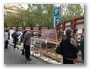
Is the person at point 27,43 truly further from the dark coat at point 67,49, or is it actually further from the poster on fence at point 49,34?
the dark coat at point 67,49

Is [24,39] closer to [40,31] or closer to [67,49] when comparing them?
[40,31]

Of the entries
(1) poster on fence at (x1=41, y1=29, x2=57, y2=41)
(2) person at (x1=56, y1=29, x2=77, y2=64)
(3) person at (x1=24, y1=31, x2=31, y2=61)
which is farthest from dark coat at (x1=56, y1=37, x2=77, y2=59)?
(3) person at (x1=24, y1=31, x2=31, y2=61)

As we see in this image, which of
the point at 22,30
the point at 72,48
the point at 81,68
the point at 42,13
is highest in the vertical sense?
the point at 42,13

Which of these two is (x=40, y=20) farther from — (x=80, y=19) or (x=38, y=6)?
(x=80, y=19)

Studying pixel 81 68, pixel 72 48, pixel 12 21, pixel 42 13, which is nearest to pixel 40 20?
pixel 42 13

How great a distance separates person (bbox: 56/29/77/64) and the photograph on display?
78 millimetres

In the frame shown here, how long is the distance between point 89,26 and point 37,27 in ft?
3.06

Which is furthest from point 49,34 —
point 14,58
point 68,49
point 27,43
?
point 14,58

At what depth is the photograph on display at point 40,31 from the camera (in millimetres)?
4484

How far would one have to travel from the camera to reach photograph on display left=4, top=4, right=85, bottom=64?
4.48 meters

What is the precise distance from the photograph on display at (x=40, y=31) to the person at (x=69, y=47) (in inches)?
3.1

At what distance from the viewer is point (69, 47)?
14.0 feet

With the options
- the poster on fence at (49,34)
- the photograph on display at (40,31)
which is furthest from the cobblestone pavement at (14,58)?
the poster on fence at (49,34)

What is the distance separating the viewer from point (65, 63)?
14.5 feet
